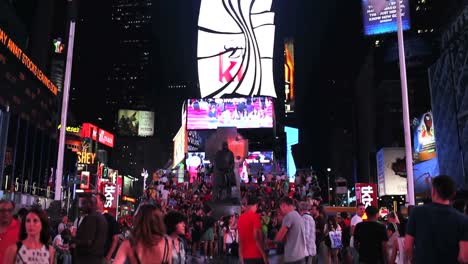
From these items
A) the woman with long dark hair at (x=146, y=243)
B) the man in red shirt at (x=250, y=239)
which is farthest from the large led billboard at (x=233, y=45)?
the woman with long dark hair at (x=146, y=243)

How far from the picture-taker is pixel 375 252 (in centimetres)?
751

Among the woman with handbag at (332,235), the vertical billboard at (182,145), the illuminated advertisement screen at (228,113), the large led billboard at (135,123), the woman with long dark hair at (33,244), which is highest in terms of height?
the large led billboard at (135,123)

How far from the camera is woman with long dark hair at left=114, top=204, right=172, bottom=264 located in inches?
152

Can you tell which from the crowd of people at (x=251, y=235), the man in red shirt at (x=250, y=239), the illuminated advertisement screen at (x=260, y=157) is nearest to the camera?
the crowd of people at (x=251, y=235)

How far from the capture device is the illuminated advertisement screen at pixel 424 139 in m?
46.2

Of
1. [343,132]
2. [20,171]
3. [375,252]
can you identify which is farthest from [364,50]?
[375,252]

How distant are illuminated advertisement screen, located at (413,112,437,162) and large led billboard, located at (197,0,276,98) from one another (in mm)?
23796

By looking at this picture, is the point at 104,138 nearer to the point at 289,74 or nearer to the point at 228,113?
the point at 289,74

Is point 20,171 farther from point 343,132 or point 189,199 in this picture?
point 343,132

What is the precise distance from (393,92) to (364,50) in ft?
48.3

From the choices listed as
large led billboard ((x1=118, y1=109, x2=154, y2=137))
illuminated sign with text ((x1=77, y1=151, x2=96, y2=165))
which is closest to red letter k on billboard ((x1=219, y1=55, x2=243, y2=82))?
illuminated sign with text ((x1=77, y1=151, x2=96, y2=165))

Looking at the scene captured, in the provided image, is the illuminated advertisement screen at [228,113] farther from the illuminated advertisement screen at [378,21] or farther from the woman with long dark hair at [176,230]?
the woman with long dark hair at [176,230]

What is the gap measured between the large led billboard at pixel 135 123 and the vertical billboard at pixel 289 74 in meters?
32.0

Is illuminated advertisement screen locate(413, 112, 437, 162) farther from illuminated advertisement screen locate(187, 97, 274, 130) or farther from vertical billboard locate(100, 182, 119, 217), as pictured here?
vertical billboard locate(100, 182, 119, 217)
